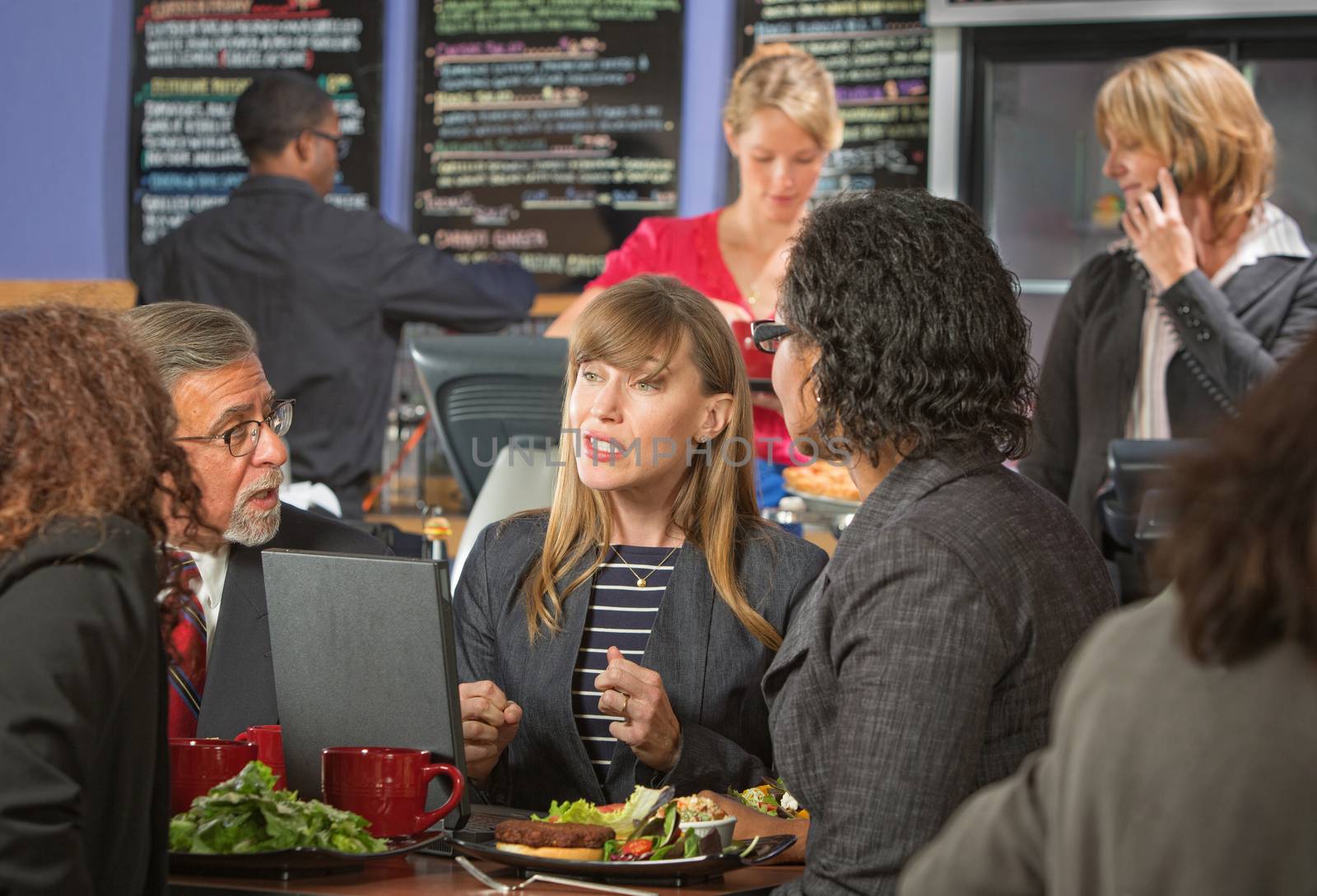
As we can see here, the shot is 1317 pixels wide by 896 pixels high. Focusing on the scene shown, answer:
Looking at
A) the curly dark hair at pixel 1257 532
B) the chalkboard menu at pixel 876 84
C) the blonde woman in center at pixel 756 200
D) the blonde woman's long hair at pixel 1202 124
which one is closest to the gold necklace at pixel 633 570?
the blonde woman in center at pixel 756 200

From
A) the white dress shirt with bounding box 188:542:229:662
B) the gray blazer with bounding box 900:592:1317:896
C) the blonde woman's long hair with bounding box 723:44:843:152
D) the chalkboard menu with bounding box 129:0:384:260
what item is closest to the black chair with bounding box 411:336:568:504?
the white dress shirt with bounding box 188:542:229:662

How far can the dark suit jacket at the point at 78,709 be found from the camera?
114 centimetres

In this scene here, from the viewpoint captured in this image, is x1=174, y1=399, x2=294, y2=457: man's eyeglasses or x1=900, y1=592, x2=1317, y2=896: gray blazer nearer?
x1=900, y1=592, x2=1317, y2=896: gray blazer

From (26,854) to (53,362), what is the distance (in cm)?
39

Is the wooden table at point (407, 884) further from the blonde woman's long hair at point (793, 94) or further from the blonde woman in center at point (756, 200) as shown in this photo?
the blonde woman's long hair at point (793, 94)

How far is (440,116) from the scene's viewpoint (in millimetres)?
5086

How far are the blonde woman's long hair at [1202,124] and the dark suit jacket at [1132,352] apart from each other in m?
0.16

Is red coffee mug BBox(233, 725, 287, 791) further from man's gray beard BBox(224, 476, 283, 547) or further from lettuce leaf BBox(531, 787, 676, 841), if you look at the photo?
man's gray beard BBox(224, 476, 283, 547)

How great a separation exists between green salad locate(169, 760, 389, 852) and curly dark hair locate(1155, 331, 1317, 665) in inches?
37.5

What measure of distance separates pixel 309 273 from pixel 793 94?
1.34m

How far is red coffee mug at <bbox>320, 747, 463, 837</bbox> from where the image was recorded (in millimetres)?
1566

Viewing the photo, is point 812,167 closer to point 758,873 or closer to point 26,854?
point 758,873

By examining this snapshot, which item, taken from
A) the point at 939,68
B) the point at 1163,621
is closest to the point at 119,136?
the point at 939,68

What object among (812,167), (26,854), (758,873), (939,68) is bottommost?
(758,873)
